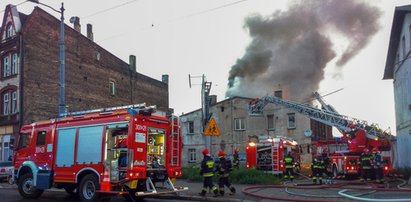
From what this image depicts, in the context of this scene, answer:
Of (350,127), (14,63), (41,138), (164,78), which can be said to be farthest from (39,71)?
(350,127)

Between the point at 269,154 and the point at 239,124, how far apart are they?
14148mm

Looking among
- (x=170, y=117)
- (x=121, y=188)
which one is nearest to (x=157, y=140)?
(x=170, y=117)

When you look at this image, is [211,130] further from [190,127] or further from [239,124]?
[190,127]

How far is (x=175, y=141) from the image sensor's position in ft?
44.4

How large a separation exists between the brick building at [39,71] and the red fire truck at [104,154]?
511 inches

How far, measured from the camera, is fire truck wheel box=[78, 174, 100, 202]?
1215 centimetres

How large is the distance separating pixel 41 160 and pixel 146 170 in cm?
405

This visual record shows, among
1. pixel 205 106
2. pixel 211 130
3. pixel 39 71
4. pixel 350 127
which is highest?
pixel 39 71

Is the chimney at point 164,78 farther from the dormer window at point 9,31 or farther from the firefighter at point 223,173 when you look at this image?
the firefighter at point 223,173

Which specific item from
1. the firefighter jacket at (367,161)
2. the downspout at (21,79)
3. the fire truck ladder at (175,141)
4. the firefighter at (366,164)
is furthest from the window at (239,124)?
the fire truck ladder at (175,141)

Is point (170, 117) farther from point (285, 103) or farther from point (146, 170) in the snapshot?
point (285, 103)

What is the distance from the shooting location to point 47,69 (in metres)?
31.0

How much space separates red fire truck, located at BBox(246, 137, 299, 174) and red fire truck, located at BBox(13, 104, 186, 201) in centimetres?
1090

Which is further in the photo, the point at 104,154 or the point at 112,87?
the point at 112,87
